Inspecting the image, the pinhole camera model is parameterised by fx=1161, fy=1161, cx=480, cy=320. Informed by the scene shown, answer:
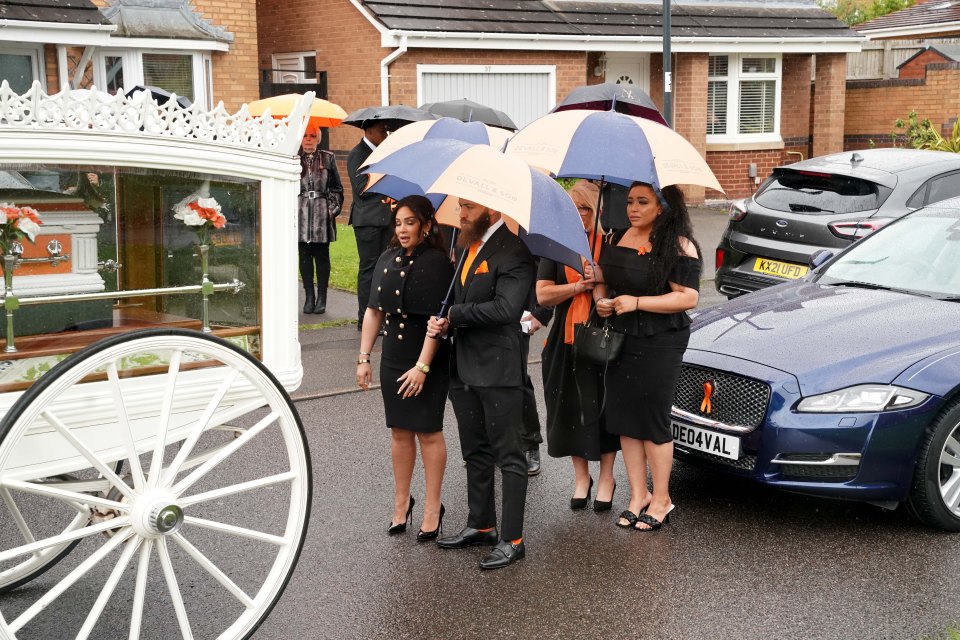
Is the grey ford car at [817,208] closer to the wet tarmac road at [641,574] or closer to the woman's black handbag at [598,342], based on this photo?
the wet tarmac road at [641,574]

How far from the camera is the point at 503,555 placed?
5.37 m

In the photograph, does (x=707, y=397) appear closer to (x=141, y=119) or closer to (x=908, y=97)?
(x=141, y=119)

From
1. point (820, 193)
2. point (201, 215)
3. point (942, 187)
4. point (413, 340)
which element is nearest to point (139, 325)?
point (201, 215)

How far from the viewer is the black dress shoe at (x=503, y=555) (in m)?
5.33

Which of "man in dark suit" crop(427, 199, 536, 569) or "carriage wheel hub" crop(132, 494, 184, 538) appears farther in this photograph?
"man in dark suit" crop(427, 199, 536, 569)

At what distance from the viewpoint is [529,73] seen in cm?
2000

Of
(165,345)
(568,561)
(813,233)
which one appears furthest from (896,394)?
(813,233)

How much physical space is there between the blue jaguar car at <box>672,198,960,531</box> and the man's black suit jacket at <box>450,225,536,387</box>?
3.80 ft

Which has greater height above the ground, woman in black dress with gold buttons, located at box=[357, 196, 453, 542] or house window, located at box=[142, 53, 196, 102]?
house window, located at box=[142, 53, 196, 102]

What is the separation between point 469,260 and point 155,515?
2044 millimetres

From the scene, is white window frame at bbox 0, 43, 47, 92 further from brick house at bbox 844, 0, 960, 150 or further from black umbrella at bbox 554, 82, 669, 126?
brick house at bbox 844, 0, 960, 150

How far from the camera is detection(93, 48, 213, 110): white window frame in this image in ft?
51.8

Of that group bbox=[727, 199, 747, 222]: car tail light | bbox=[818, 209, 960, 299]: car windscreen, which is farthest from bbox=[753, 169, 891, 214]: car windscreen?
bbox=[818, 209, 960, 299]: car windscreen

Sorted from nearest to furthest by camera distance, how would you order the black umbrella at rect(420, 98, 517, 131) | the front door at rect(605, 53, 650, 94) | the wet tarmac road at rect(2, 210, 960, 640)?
the wet tarmac road at rect(2, 210, 960, 640) → the black umbrella at rect(420, 98, 517, 131) → the front door at rect(605, 53, 650, 94)
